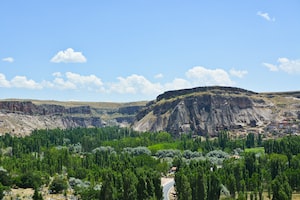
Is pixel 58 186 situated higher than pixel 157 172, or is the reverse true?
pixel 157 172

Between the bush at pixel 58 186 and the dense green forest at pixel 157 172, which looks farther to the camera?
the bush at pixel 58 186

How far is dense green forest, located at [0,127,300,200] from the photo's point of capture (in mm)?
71344

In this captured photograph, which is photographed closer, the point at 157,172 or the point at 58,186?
the point at 157,172

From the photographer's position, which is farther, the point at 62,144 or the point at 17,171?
the point at 62,144

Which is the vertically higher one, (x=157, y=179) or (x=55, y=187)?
(x=157, y=179)

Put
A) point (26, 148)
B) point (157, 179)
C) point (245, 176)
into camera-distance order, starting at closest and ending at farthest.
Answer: point (157, 179) → point (245, 176) → point (26, 148)

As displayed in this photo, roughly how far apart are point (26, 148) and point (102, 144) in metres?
34.0

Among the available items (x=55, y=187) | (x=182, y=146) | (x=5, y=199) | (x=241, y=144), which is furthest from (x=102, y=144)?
(x=5, y=199)

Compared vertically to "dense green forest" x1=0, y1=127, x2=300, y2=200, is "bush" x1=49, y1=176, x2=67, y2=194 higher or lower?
lower

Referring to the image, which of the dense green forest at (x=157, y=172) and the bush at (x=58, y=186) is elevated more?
the dense green forest at (x=157, y=172)

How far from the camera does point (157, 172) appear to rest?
8138 cm

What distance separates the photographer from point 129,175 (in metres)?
71.8

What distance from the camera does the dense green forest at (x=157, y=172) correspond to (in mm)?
71344

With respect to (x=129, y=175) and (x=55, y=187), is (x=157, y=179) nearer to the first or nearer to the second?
(x=129, y=175)
